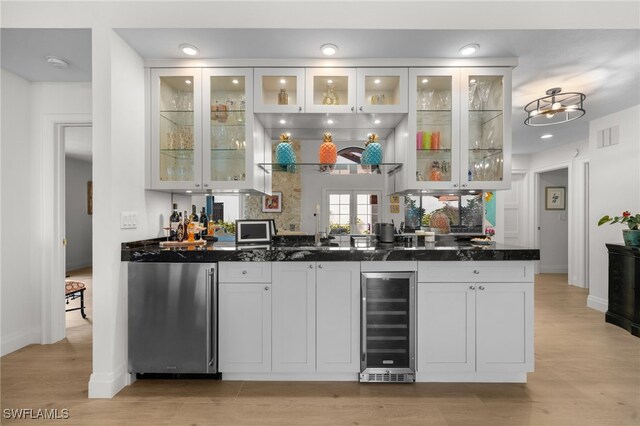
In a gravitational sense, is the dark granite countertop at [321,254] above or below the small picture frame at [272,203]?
below

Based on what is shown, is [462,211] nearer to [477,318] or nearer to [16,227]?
[477,318]

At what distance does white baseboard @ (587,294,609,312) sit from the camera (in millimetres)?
4375

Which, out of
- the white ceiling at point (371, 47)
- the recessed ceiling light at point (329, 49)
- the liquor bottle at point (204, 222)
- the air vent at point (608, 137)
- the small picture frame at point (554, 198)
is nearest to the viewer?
the white ceiling at point (371, 47)

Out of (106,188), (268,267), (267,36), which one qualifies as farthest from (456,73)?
(106,188)

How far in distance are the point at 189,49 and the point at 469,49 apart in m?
2.25

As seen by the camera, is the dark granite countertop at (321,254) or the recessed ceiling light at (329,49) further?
the recessed ceiling light at (329,49)

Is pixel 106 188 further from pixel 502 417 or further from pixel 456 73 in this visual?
pixel 502 417

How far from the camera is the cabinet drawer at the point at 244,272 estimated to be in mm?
2477

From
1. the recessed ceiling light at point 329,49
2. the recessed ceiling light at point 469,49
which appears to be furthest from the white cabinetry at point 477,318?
the recessed ceiling light at point 329,49

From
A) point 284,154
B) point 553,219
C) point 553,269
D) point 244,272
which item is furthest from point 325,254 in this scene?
point 553,269

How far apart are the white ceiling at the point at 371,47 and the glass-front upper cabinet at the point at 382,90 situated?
0.43 ft

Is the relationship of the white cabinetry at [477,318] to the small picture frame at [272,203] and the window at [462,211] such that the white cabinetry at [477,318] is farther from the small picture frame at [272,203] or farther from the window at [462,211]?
the window at [462,211]

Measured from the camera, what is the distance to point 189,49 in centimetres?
262

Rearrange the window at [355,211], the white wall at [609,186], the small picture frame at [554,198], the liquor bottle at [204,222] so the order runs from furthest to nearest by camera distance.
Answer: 1. the small picture frame at [554,198]
2. the white wall at [609,186]
3. the window at [355,211]
4. the liquor bottle at [204,222]
